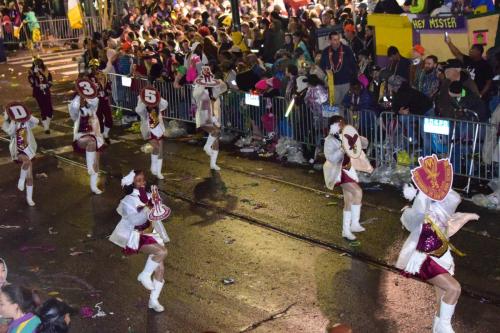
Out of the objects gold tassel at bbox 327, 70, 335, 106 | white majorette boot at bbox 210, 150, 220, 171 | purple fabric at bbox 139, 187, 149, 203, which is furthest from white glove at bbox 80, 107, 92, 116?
purple fabric at bbox 139, 187, 149, 203

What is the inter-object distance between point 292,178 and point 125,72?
24.8ft

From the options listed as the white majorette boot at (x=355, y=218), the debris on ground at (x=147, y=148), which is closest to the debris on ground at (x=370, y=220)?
the white majorette boot at (x=355, y=218)

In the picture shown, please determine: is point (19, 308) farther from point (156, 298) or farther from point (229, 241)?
point (229, 241)

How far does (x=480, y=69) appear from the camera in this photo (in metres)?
13.9

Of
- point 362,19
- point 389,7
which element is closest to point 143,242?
point 389,7

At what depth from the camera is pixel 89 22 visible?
3309cm


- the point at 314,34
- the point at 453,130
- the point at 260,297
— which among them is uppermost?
the point at 314,34

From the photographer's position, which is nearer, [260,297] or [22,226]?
[260,297]

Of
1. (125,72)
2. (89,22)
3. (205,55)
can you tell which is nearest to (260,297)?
(205,55)

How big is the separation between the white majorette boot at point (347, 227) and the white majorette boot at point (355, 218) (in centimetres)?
13

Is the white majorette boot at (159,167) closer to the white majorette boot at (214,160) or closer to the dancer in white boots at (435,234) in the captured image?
the white majorette boot at (214,160)

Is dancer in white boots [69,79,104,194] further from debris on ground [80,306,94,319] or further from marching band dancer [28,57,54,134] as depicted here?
marching band dancer [28,57,54,134]

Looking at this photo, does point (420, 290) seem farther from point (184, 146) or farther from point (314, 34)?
point (314, 34)

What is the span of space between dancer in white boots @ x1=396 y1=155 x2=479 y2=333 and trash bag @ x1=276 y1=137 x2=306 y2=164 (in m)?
7.08
